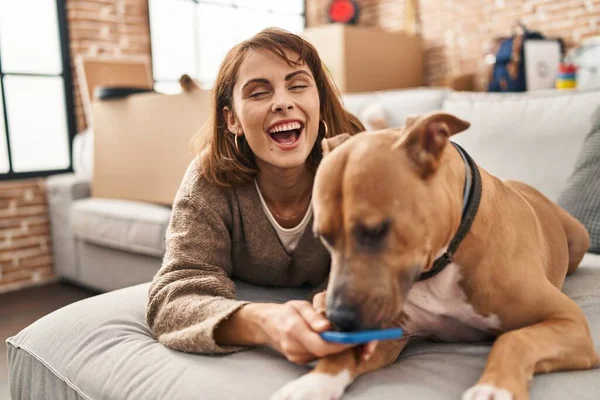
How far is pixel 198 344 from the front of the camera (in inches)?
49.2

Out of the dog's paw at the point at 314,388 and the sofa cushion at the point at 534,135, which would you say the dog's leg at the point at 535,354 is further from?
the sofa cushion at the point at 534,135

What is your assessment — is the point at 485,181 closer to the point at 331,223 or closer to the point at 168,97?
the point at 331,223

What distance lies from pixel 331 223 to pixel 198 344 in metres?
0.46

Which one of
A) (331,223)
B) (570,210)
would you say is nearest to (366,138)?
(331,223)

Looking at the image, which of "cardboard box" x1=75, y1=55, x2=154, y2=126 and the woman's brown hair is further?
"cardboard box" x1=75, y1=55, x2=154, y2=126

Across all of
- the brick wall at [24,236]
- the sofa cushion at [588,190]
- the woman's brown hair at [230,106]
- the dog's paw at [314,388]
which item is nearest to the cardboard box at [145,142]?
the brick wall at [24,236]

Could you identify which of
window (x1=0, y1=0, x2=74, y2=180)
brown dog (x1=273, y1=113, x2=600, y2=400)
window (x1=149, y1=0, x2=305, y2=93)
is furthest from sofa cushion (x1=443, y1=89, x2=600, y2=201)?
window (x1=0, y1=0, x2=74, y2=180)

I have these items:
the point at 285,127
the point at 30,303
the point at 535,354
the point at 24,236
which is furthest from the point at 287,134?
the point at 24,236

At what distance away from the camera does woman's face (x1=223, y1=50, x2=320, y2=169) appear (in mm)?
1530

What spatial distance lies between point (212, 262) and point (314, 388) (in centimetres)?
62

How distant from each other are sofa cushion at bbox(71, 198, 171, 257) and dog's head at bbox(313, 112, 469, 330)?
2.04m

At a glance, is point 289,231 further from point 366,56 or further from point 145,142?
point 366,56

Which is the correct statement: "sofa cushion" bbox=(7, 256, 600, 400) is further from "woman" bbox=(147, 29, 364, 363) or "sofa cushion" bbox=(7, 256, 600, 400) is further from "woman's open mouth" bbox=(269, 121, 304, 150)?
"woman's open mouth" bbox=(269, 121, 304, 150)

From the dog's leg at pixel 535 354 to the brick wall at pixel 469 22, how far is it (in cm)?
399
